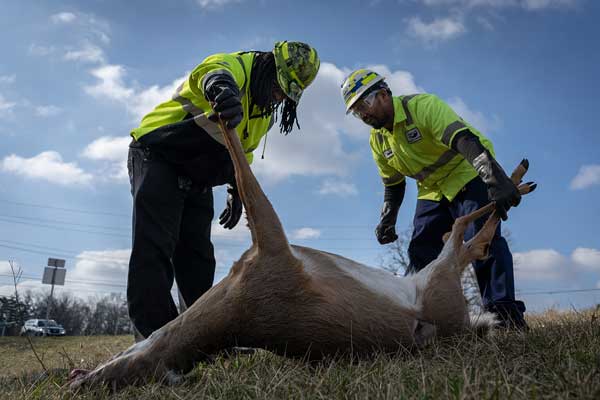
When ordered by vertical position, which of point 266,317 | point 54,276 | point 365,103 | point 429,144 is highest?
point 365,103

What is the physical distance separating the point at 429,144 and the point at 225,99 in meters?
2.24

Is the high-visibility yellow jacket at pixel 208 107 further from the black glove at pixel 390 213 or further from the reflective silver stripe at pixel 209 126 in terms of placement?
the black glove at pixel 390 213

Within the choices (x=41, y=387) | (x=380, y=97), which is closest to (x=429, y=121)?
(x=380, y=97)

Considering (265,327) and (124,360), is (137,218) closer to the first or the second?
(124,360)

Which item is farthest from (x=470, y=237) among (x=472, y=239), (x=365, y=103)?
(x=365, y=103)

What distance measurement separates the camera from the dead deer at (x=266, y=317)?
249cm

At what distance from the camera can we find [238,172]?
2578mm

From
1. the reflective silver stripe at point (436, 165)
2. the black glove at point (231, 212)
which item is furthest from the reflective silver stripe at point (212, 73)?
the reflective silver stripe at point (436, 165)

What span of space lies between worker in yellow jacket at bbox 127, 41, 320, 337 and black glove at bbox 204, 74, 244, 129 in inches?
1.2

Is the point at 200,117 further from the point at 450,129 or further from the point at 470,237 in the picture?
the point at 470,237

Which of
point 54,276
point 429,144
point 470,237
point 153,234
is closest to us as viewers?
point 153,234

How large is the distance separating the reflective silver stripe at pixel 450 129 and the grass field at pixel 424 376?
1.69 meters

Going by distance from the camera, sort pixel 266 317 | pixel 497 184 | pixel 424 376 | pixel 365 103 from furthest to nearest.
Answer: pixel 365 103, pixel 497 184, pixel 266 317, pixel 424 376

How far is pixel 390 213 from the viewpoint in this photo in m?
5.46
